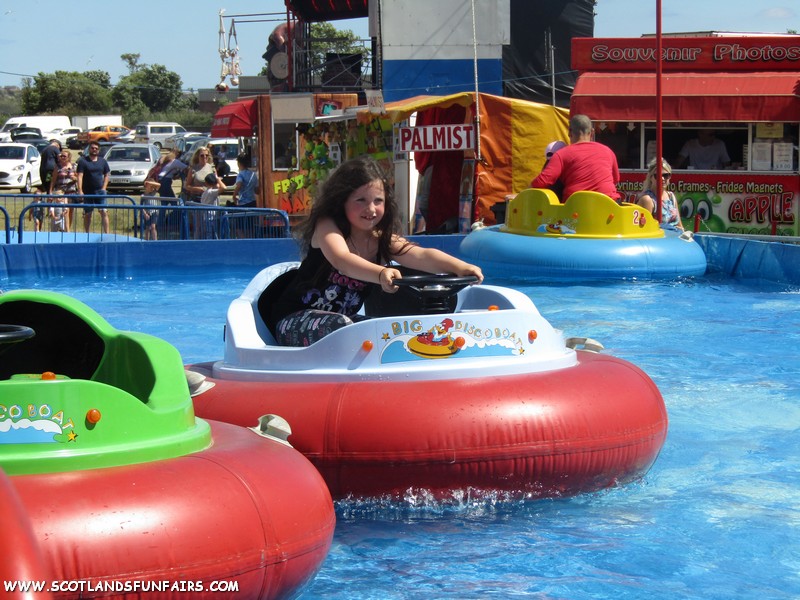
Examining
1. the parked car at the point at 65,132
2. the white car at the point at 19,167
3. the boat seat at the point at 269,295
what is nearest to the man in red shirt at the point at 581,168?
the boat seat at the point at 269,295

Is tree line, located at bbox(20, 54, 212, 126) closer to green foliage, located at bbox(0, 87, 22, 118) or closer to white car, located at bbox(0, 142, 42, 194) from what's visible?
green foliage, located at bbox(0, 87, 22, 118)

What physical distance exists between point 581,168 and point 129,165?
2056 cm

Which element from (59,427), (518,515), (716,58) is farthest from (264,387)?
(716,58)

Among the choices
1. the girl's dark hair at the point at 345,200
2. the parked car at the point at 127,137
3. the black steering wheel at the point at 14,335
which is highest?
the parked car at the point at 127,137

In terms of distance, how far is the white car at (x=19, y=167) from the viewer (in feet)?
89.2

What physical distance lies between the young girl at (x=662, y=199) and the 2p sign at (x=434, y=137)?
3.53 meters

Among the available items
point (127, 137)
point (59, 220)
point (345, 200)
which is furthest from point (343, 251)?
point (127, 137)

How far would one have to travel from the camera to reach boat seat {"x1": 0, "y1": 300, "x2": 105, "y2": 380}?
4074 millimetres

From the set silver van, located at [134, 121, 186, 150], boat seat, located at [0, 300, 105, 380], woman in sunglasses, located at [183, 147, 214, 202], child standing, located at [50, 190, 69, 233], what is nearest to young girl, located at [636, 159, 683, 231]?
woman in sunglasses, located at [183, 147, 214, 202]

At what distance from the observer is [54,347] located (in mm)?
4145

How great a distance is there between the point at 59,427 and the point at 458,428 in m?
1.64

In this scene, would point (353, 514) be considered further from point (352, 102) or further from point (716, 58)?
point (352, 102)

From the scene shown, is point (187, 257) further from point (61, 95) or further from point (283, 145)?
point (61, 95)

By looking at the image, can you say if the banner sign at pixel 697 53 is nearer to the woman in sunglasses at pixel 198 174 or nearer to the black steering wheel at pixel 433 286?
the woman in sunglasses at pixel 198 174
